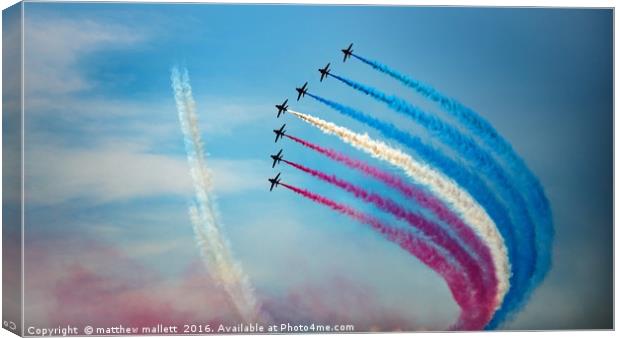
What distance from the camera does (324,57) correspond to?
1496cm

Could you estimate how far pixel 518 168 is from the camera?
1519 cm

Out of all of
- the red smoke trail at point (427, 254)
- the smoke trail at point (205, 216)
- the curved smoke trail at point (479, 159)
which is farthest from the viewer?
the curved smoke trail at point (479, 159)

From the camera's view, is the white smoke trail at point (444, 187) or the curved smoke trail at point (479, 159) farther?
the curved smoke trail at point (479, 159)

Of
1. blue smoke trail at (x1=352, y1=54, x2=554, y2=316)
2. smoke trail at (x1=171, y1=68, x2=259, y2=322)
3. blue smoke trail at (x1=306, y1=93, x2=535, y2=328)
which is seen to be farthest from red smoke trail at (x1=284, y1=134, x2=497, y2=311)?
smoke trail at (x1=171, y1=68, x2=259, y2=322)

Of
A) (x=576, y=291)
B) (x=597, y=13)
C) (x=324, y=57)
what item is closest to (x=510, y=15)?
(x=597, y=13)

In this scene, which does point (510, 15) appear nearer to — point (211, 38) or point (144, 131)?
point (211, 38)

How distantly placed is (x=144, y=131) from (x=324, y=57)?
279 centimetres

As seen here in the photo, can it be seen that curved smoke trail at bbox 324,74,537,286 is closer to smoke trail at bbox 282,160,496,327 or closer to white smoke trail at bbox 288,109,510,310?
white smoke trail at bbox 288,109,510,310

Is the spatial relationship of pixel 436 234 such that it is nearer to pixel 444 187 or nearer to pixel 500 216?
pixel 444 187

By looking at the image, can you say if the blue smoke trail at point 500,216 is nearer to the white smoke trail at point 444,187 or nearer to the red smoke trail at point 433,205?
the white smoke trail at point 444,187

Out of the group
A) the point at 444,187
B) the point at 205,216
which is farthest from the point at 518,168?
the point at 205,216

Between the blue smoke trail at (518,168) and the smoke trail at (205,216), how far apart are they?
3.58 metres

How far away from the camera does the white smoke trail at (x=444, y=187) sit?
48.9 feet

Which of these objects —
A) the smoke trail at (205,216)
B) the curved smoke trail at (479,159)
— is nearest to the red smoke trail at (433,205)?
the curved smoke trail at (479,159)
